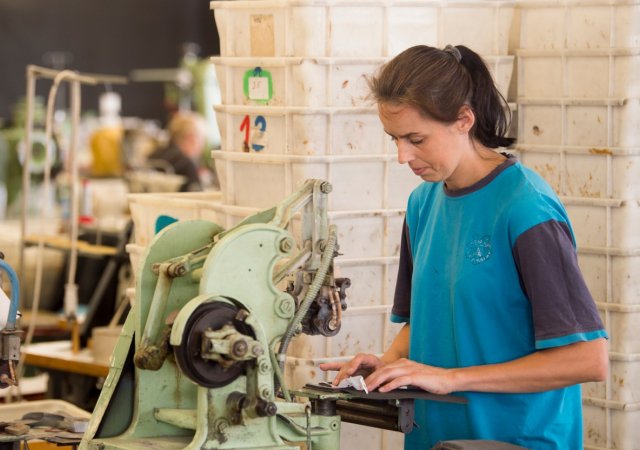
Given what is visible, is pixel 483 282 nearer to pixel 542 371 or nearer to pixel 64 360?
pixel 542 371

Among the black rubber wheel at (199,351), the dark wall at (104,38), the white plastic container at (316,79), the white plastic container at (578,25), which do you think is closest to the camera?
the black rubber wheel at (199,351)

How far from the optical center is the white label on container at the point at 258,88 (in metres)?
3.19

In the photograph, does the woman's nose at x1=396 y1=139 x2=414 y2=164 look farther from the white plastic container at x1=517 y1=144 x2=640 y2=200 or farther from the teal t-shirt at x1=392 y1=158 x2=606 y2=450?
the white plastic container at x1=517 y1=144 x2=640 y2=200

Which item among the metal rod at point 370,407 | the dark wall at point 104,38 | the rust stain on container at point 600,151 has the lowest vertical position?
the metal rod at point 370,407

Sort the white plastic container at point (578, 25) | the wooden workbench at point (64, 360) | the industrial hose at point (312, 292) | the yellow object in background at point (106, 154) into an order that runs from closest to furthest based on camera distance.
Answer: the industrial hose at point (312, 292) → the white plastic container at point (578, 25) → the wooden workbench at point (64, 360) → the yellow object in background at point (106, 154)

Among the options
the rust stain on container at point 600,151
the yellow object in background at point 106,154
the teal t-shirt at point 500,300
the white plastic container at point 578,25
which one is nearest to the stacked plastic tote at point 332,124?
the white plastic container at point 578,25

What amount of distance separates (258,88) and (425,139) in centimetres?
107

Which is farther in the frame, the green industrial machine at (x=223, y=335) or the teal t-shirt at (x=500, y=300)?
the teal t-shirt at (x=500, y=300)

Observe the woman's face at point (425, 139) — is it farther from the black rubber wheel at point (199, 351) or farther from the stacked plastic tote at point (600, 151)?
the stacked plastic tote at point (600, 151)

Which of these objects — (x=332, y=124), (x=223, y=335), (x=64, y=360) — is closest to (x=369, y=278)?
(x=332, y=124)

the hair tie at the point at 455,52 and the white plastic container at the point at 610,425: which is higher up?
the hair tie at the point at 455,52

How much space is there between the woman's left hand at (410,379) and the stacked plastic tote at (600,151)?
1.16 metres

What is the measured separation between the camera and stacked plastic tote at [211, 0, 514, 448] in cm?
309

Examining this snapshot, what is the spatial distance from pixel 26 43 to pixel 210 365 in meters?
10.0
